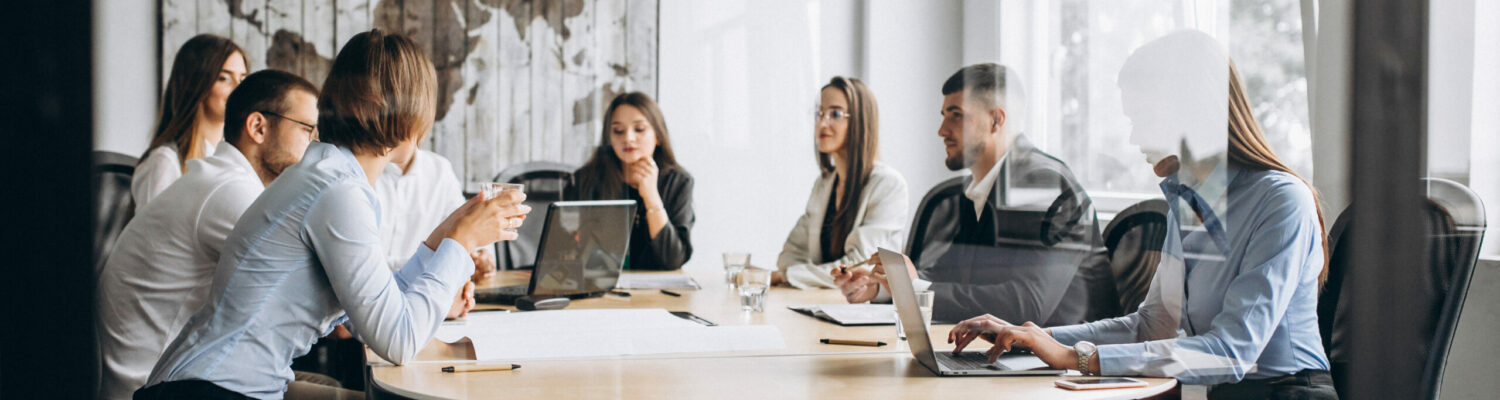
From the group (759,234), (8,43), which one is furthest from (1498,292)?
(759,234)

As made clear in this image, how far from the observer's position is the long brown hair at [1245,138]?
113cm

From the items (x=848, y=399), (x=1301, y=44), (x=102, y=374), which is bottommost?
(x=848, y=399)

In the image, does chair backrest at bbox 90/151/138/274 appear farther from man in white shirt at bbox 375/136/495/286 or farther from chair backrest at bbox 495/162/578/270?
chair backrest at bbox 495/162/578/270

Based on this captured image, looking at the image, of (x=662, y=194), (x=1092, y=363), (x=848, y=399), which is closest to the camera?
(x=848, y=399)

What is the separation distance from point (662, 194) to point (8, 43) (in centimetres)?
251

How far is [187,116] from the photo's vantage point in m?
2.47

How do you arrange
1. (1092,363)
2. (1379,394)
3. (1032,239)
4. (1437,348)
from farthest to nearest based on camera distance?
1. (1032,239)
2. (1092,363)
3. (1437,348)
4. (1379,394)

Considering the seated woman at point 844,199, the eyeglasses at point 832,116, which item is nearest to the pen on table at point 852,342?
the seated woman at point 844,199

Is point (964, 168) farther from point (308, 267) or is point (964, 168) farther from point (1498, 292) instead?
point (308, 267)

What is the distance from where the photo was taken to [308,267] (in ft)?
4.38

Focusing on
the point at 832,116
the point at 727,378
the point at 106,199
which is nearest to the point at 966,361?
the point at 727,378

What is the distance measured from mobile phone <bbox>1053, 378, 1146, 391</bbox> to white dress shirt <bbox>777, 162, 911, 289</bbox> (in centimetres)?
106

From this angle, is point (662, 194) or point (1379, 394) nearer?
point (1379, 394)

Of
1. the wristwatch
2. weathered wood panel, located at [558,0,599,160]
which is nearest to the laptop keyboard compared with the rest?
the wristwatch
